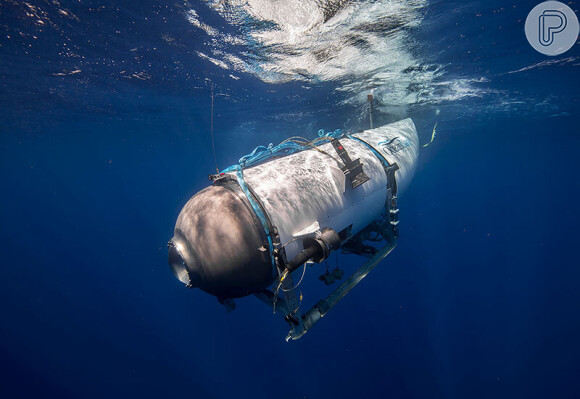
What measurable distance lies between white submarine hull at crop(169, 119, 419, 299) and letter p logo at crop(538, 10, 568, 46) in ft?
23.3

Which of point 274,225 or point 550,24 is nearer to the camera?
point 274,225

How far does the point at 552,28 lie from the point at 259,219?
33.6ft

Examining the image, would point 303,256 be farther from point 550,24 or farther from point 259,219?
point 550,24

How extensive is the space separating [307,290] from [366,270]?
1527cm

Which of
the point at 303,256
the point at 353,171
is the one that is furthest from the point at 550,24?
the point at 303,256

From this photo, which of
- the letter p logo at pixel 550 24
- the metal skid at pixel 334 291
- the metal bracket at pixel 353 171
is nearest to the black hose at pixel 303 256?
the metal skid at pixel 334 291

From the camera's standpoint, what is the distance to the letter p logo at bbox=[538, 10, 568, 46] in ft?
18.9

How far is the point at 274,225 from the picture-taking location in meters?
2.69

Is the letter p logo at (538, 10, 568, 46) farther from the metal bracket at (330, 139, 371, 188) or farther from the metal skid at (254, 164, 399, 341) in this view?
the metal bracket at (330, 139, 371, 188)

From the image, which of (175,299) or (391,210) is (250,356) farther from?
(391,210)

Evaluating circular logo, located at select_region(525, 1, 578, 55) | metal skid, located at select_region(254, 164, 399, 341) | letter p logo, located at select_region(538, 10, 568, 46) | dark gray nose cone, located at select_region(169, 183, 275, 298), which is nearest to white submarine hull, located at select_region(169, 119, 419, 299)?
dark gray nose cone, located at select_region(169, 183, 275, 298)

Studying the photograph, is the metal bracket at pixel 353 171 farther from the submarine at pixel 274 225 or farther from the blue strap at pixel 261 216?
the blue strap at pixel 261 216

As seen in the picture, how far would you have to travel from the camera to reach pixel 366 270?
156 inches

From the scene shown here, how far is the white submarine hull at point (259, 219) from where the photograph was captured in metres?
2.57
